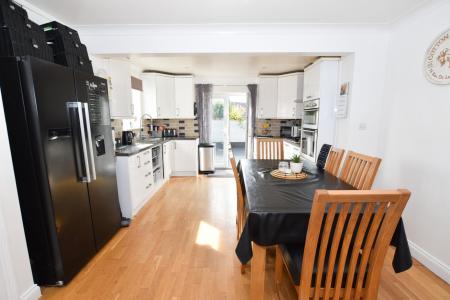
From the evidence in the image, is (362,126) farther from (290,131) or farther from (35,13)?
(35,13)

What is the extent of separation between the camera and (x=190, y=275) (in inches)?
72.0

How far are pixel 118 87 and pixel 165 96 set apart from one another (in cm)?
175

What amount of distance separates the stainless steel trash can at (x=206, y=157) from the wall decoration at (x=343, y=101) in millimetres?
2785

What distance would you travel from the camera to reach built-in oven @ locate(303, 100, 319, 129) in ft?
10.6

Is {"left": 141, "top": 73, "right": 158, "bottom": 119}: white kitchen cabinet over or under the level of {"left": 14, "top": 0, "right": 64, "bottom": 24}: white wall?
under

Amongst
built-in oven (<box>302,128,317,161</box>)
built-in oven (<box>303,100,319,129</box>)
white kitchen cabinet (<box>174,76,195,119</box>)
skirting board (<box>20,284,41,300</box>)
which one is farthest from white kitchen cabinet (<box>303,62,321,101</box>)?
skirting board (<box>20,284,41,300</box>)

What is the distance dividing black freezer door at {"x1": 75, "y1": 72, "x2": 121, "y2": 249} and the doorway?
329 centimetres

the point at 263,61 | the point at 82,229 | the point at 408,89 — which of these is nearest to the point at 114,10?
the point at 82,229

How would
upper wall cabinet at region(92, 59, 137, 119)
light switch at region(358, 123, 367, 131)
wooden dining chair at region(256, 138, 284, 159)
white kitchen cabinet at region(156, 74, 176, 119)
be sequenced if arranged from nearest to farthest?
light switch at region(358, 123, 367, 131) → upper wall cabinet at region(92, 59, 137, 119) → wooden dining chair at region(256, 138, 284, 159) → white kitchen cabinet at region(156, 74, 176, 119)

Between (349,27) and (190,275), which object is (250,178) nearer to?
(190,275)

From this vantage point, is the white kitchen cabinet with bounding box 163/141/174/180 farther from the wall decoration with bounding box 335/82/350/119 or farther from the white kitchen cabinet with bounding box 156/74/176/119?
the wall decoration with bounding box 335/82/350/119

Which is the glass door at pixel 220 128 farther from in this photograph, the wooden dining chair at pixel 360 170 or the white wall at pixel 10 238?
the white wall at pixel 10 238

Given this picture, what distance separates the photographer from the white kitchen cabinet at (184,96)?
15.7 ft

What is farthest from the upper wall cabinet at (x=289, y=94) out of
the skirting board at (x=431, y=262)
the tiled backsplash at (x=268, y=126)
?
the skirting board at (x=431, y=262)
